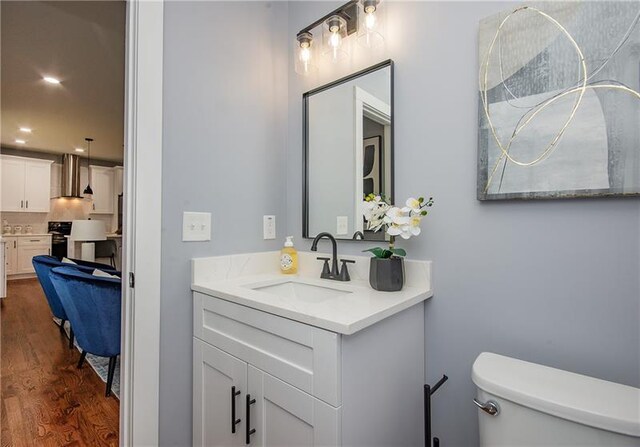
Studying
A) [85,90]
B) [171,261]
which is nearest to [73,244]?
[85,90]

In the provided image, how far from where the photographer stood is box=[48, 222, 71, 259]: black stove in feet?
20.1

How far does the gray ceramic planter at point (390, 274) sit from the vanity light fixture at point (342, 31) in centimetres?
91

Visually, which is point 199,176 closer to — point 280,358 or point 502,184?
point 280,358

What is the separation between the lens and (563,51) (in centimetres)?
89

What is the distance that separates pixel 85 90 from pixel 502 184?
4435 mm

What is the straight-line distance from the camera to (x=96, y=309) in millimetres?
1973

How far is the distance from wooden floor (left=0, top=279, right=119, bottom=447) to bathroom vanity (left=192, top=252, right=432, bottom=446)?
3.28 ft

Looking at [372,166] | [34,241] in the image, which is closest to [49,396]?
[372,166]

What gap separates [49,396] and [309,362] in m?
2.21

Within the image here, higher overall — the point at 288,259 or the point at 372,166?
the point at 372,166

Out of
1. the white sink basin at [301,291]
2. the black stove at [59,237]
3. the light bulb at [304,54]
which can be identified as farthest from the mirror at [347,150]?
the black stove at [59,237]

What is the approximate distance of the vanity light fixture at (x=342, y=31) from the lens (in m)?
1.28

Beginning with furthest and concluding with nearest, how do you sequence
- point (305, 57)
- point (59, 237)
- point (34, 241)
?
point (59, 237), point (34, 241), point (305, 57)

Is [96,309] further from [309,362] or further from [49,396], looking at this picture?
[309,362]
